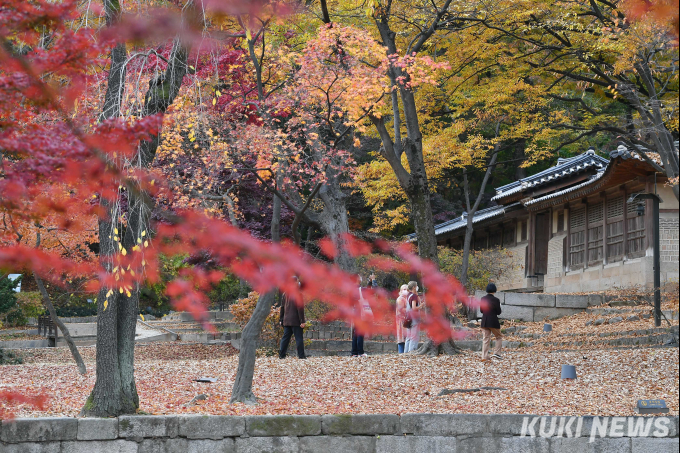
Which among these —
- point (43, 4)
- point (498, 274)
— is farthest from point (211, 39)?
point (498, 274)

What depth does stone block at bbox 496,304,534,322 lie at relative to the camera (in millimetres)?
19547

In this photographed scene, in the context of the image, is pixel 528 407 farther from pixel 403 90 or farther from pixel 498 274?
pixel 498 274

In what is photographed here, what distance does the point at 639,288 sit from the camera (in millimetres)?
18625

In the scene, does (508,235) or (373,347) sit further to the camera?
(508,235)

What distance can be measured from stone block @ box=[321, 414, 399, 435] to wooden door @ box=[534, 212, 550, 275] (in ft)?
65.0

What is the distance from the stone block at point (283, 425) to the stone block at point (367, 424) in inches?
4.6

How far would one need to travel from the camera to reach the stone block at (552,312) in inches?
760

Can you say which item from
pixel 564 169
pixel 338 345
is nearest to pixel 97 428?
pixel 338 345

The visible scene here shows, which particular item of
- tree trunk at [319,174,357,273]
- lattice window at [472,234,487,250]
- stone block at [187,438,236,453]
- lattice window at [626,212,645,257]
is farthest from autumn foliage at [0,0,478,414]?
lattice window at [472,234,487,250]

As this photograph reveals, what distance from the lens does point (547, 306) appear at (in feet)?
64.2

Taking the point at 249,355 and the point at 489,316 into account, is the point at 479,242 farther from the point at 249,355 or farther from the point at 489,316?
the point at 249,355

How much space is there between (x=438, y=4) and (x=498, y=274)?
1202 centimetres

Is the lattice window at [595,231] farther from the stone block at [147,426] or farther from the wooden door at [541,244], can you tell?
the stone block at [147,426]

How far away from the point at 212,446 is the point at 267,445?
0.62 m
